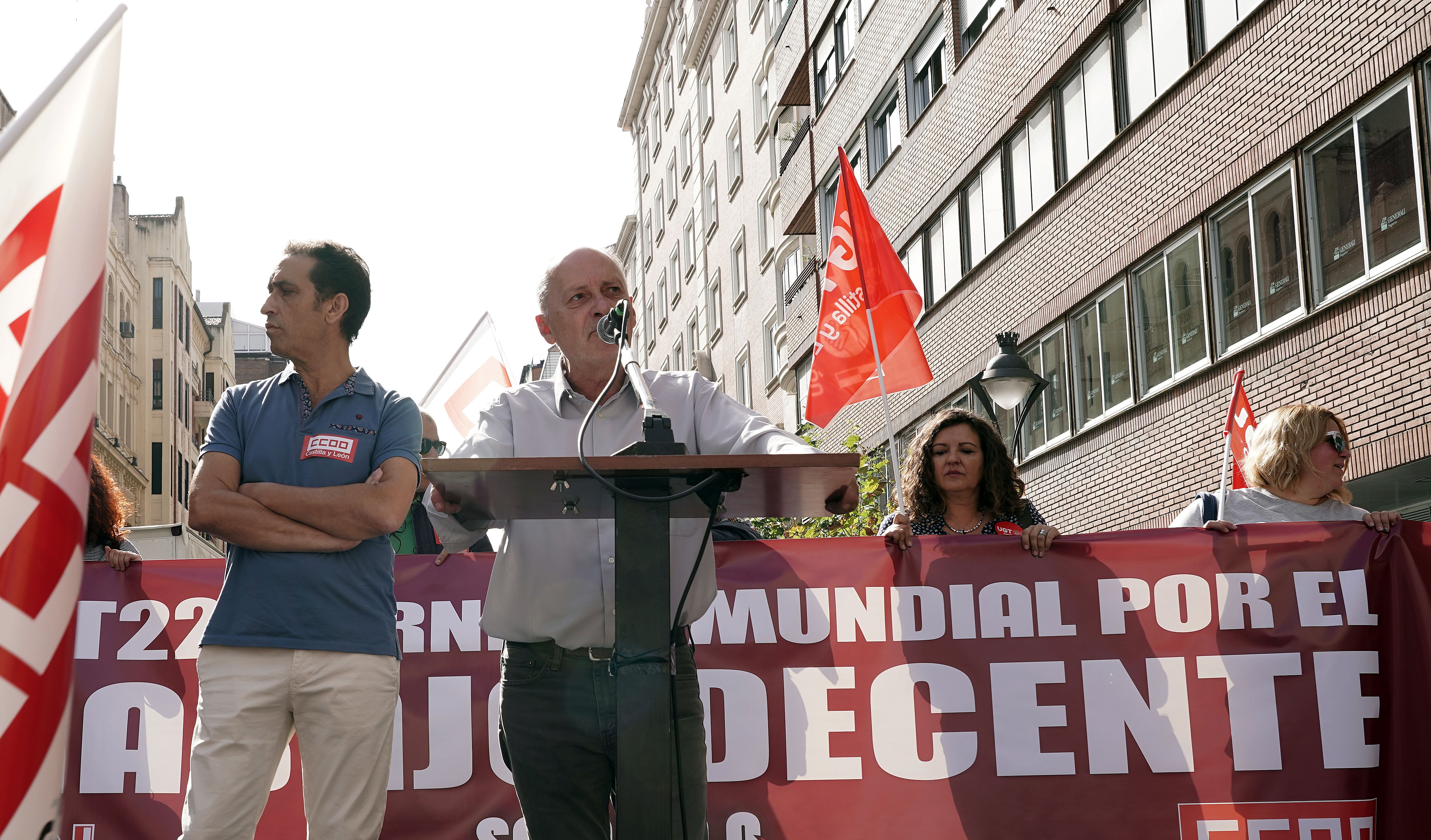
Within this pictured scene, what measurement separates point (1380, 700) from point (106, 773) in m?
5.21

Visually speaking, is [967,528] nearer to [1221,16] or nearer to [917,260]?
[1221,16]

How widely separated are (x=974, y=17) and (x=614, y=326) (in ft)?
60.8

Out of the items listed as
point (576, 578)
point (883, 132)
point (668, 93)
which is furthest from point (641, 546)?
point (668, 93)

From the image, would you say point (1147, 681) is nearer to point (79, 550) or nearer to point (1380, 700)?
point (1380, 700)

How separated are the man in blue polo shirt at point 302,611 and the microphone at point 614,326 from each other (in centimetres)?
85

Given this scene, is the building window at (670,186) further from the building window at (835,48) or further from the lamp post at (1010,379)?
the lamp post at (1010,379)

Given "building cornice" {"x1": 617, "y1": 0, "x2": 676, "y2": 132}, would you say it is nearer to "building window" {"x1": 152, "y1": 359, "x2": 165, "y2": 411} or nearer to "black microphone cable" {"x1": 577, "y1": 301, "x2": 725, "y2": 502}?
"building window" {"x1": 152, "y1": 359, "x2": 165, "y2": 411}

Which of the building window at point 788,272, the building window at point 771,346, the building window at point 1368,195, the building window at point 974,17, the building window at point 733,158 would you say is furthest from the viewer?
the building window at point 733,158

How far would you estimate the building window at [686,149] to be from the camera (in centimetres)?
4372

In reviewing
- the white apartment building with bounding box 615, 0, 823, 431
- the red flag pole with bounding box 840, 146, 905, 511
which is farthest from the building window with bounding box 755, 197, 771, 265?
the red flag pole with bounding box 840, 146, 905, 511

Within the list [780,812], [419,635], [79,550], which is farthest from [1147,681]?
[79,550]

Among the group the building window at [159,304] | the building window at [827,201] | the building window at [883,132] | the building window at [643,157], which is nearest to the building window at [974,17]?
the building window at [883,132]

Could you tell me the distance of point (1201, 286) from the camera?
46.2 feet

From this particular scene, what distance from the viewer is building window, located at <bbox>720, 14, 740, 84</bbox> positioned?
3778cm
